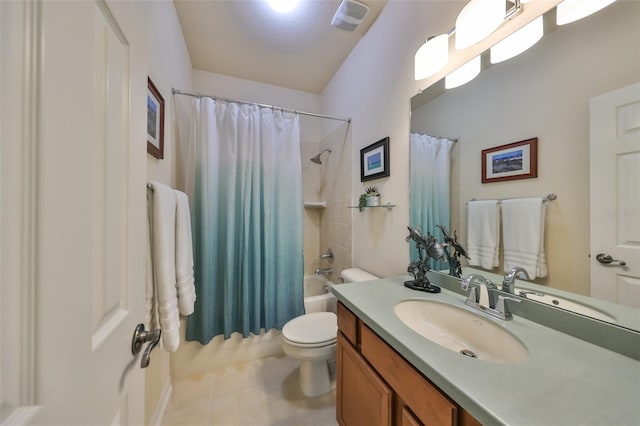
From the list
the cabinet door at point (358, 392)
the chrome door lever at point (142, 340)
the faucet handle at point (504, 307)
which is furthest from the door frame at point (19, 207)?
the faucet handle at point (504, 307)

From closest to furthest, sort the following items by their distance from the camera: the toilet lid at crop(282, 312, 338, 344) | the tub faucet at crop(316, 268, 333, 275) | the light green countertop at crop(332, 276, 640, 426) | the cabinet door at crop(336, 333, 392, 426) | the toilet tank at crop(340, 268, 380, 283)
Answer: the light green countertop at crop(332, 276, 640, 426) < the cabinet door at crop(336, 333, 392, 426) < the toilet lid at crop(282, 312, 338, 344) < the toilet tank at crop(340, 268, 380, 283) < the tub faucet at crop(316, 268, 333, 275)

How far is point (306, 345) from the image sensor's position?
54.4 inches

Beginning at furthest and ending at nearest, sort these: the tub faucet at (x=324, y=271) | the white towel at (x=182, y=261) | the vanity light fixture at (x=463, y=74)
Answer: the tub faucet at (x=324, y=271), the white towel at (x=182, y=261), the vanity light fixture at (x=463, y=74)

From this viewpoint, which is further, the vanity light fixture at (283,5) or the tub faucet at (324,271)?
the tub faucet at (324,271)

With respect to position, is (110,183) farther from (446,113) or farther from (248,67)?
(248,67)

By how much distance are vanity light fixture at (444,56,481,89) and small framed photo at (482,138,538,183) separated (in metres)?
0.37

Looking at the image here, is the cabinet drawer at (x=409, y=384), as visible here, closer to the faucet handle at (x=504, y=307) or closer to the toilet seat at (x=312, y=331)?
the faucet handle at (x=504, y=307)

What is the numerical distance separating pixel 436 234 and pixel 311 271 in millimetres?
1658

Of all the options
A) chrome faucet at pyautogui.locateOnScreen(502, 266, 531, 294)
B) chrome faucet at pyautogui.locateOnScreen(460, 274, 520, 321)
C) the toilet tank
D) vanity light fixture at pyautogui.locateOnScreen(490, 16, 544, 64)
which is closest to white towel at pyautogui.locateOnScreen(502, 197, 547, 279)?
chrome faucet at pyautogui.locateOnScreen(502, 266, 531, 294)

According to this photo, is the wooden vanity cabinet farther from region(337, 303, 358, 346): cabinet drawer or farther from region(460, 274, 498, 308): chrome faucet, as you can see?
region(460, 274, 498, 308): chrome faucet

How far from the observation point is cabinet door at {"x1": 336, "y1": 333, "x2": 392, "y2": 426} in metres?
0.80

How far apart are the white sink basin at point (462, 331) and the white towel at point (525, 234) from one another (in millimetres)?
267

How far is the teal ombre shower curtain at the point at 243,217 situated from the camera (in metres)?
1.63

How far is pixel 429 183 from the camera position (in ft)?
4.32
